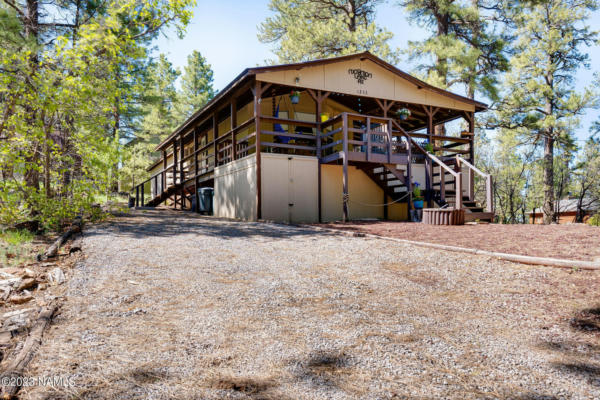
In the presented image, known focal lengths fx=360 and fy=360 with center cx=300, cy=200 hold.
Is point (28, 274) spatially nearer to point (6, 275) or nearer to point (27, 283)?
point (6, 275)

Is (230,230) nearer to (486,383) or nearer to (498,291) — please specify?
(498,291)

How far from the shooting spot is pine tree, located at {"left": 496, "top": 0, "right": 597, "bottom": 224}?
18672 mm

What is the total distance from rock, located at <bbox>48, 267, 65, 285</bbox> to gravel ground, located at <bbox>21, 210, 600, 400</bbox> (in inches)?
6.4

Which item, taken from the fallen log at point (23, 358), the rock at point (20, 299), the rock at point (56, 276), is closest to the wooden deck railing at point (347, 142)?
the rock at point (56, 276)

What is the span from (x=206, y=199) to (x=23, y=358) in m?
13.3

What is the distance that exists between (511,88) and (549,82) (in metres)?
2.23

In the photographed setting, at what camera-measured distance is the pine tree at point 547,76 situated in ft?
61.3

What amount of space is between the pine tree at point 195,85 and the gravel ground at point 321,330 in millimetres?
35153

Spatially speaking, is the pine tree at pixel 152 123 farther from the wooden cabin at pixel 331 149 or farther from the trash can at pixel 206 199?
the wooden cabin at pixel 331 149

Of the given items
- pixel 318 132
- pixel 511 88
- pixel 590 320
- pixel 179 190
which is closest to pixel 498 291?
pixel 590 320

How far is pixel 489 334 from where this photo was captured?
9.35ft

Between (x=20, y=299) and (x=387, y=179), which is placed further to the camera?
(x=387, y=179)

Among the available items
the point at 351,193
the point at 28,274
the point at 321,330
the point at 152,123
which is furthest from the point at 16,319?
the point at 152,123

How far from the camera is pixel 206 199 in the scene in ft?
50.1
